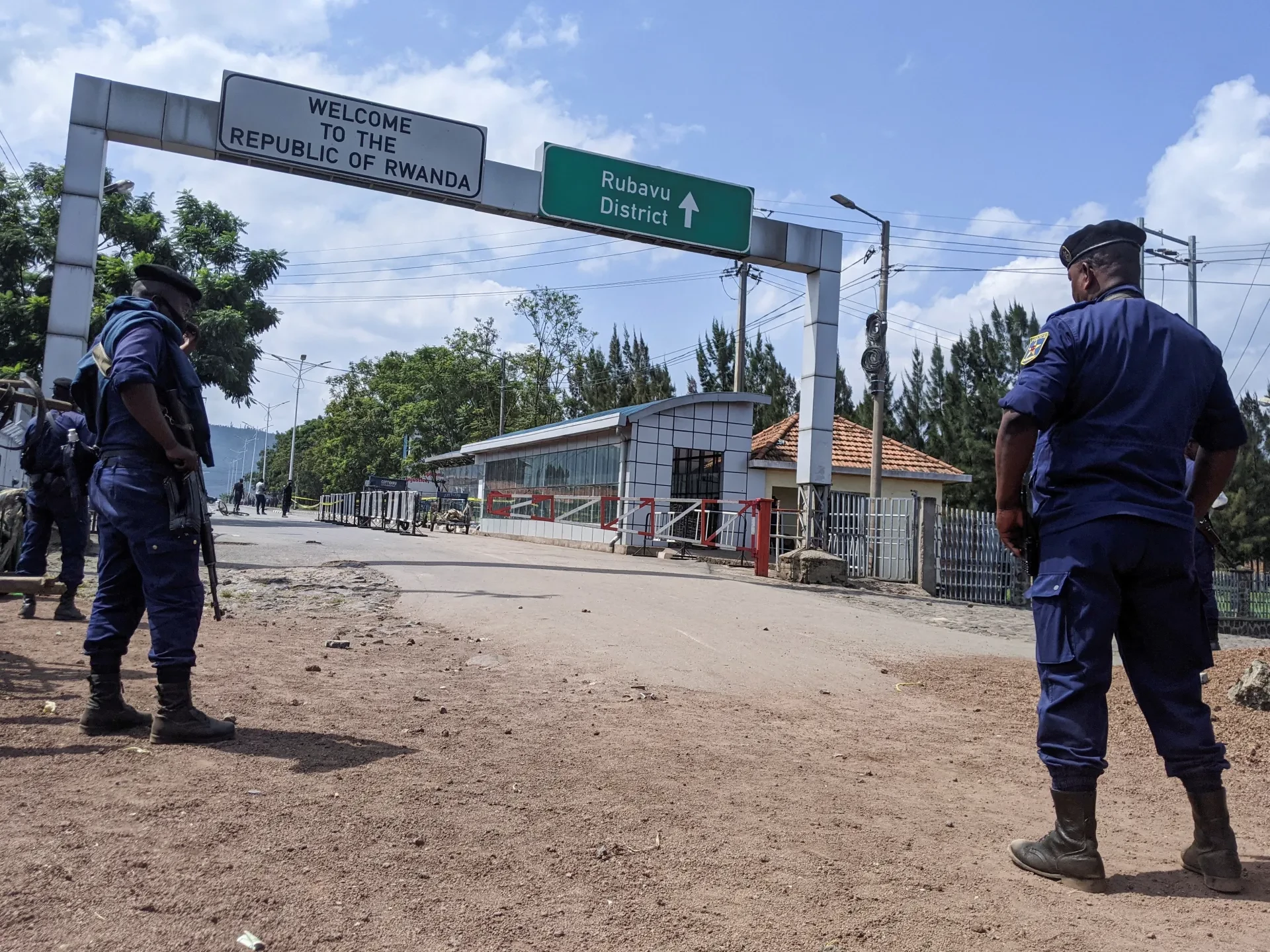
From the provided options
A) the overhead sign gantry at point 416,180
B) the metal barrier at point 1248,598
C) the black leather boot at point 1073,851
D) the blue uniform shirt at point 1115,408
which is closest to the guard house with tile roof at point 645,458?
the overhead sign gantry at point 416,180

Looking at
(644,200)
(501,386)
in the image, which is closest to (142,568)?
(644,200)

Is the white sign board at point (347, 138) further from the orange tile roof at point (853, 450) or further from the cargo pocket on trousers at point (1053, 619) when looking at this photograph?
the orange tile roof at point (853, 450)

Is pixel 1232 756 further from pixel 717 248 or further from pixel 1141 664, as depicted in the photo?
pixel 717 248

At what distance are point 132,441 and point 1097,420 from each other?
3.47 m

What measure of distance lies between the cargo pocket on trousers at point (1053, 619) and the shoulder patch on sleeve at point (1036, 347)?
Answer: 653mm

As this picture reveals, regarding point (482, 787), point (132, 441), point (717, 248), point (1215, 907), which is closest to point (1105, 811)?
point (1215, 907)

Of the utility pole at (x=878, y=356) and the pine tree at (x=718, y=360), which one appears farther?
the pine tree at (x=718, y=360)

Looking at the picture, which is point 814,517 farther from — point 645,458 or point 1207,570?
point 1207,570

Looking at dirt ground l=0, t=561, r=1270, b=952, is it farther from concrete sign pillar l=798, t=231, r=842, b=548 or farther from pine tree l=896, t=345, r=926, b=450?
pine tree l=896, t=345, r=926, b=450

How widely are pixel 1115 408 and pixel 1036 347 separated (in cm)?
29

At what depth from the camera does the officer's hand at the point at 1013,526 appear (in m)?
2.94

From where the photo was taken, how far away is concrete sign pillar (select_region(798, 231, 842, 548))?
54.1ft

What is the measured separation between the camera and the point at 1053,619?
2787mm

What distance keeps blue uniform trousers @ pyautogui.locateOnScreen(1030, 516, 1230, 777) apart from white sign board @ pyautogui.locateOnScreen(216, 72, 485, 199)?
12461mm
